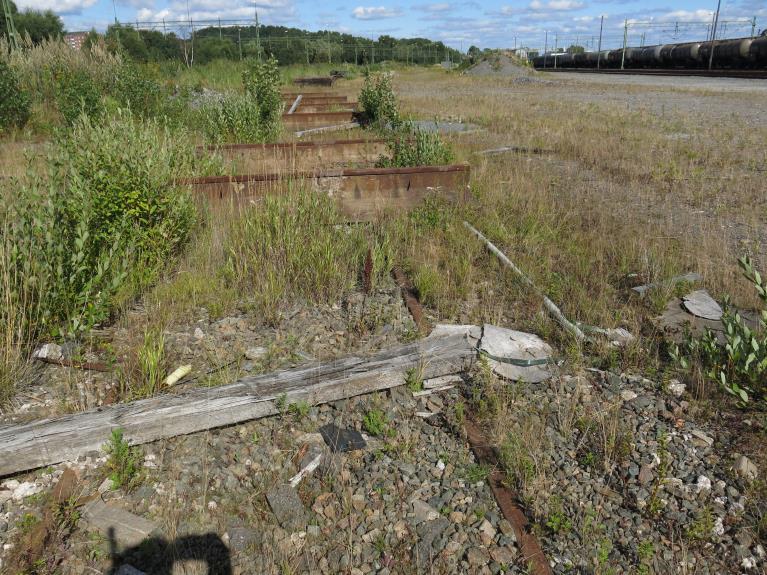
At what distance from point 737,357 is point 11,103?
12.3 meters

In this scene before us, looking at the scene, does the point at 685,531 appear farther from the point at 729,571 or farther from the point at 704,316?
the point at 704,316

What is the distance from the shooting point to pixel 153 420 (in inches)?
110

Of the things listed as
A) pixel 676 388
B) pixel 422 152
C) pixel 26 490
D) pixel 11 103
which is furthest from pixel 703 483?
pixel 11 103

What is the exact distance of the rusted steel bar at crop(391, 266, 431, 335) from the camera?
13.0 ft

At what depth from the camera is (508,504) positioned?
2.49 m

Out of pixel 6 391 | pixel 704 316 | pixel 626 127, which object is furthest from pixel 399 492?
pixel 626 127

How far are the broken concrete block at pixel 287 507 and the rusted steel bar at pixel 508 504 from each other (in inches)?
34.3

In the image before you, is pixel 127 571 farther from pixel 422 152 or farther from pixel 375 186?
pixel 422 152

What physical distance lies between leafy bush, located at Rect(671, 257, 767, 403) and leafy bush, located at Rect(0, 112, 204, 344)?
11.5ft

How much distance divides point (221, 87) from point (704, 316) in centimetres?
1636

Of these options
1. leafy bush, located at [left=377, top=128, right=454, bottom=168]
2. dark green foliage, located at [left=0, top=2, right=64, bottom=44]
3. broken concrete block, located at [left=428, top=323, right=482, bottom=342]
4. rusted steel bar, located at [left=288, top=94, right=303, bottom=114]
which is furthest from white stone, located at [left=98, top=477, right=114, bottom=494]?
dark green foliage, located at [left=0, top=2, right=64, bottom=44]

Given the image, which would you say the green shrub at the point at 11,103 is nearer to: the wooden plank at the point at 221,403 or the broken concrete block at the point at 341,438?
the wooden plank at the point at 221,403

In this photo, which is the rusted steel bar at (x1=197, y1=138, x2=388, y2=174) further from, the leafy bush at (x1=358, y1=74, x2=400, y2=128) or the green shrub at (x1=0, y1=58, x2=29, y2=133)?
the green shrub at (x1=0, y1=58, x2=29, y2=133)

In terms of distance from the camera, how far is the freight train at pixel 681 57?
3206cm
